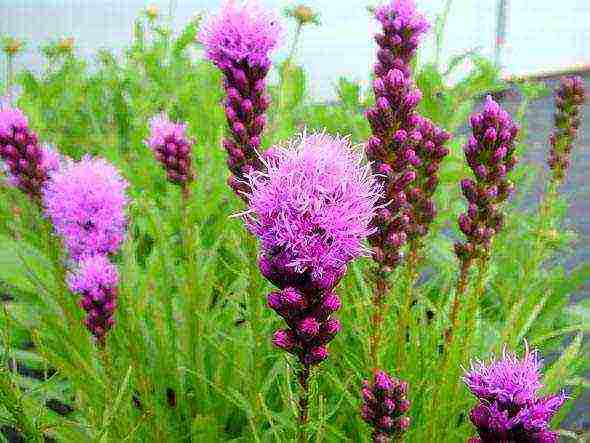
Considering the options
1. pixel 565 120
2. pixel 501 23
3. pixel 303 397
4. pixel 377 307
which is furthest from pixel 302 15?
pixel 501 23

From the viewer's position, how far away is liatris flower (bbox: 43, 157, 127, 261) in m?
1.54

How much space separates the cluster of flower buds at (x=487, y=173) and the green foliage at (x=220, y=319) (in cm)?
10

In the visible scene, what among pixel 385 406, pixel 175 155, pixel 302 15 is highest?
pixel 302 15

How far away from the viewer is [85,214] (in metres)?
1.54

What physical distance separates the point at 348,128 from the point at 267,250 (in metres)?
2.27

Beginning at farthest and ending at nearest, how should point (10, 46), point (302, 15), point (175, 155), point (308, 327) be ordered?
point (10, 46), point (302, 15), point (175, 155), point (308, 327)

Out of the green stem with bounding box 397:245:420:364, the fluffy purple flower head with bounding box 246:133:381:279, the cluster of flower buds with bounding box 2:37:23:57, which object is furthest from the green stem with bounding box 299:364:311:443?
the cluster of flower buds with bounding box 2:37:23:57

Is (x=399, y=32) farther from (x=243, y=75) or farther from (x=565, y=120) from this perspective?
(x=565, y=120)

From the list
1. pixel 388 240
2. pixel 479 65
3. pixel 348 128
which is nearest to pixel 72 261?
pixel 388 240

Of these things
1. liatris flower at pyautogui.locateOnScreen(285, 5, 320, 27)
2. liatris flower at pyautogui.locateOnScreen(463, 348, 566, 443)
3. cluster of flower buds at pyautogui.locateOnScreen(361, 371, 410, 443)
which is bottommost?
cluster of flower buds at pyautogui.locateOnScreen(361, 371, 410, 443)

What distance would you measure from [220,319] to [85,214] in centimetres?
65

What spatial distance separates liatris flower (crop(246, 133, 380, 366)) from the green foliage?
0.47 feet

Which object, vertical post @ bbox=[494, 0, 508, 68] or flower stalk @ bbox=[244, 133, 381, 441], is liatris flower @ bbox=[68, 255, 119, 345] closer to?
flower stalk @ bbox=[244, 133, 381, 441]

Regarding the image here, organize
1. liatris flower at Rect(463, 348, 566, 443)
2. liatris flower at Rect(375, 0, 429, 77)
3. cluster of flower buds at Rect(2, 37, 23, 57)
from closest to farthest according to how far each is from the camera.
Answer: liatris flower at Rect(463, 348, 566, 443) < liatris flower at Rect(375, 0, 429, 77) < cluster of flower buds at Rect(2, 37, 23, 57)
